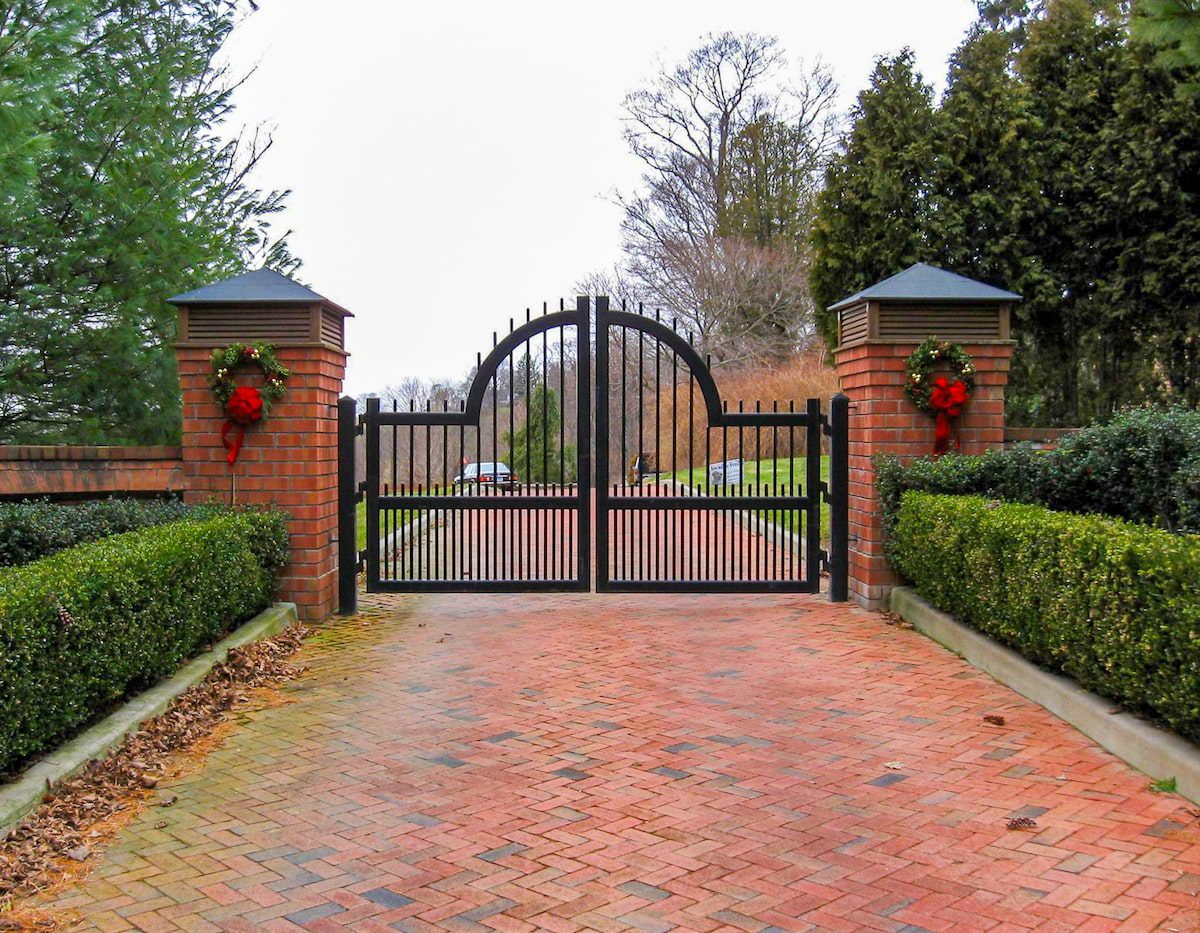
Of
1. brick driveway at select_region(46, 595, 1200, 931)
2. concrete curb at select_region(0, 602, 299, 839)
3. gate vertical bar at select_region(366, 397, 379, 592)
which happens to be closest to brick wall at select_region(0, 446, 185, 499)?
gate vertical bar at select_region(366, 397, 379, 592)

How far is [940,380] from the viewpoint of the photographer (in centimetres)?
729

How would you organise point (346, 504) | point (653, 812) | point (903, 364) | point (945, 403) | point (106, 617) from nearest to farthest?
point (653, 812)
point (106, 617)
point (945, 403)
point (903, 364)
point (346, 504)

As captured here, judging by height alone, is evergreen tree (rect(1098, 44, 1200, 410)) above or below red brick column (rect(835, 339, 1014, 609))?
above

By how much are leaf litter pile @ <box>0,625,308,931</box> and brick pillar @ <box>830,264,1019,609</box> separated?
4.13 m

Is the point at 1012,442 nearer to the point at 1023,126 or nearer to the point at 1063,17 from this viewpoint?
the point at 1023,126

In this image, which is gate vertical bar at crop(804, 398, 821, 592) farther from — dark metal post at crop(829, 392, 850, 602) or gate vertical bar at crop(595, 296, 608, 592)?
gate vertical bar at crop(595, 296, 608, 592)

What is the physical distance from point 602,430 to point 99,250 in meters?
4.28

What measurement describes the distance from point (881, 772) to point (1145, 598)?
118 centimetres

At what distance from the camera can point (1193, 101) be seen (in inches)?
430

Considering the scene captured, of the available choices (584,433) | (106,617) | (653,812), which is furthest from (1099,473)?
(106,617)

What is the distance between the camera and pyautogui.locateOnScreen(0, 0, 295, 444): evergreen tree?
809 centimetres

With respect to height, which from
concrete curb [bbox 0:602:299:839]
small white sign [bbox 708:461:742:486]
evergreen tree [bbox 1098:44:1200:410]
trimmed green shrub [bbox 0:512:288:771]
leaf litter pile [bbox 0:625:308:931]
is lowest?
leaf litter pile [bbox 0:625:308:931]

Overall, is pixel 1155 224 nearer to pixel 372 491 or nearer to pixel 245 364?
pixel 372 491

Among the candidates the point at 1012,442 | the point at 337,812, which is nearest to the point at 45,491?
the point at 337,812
